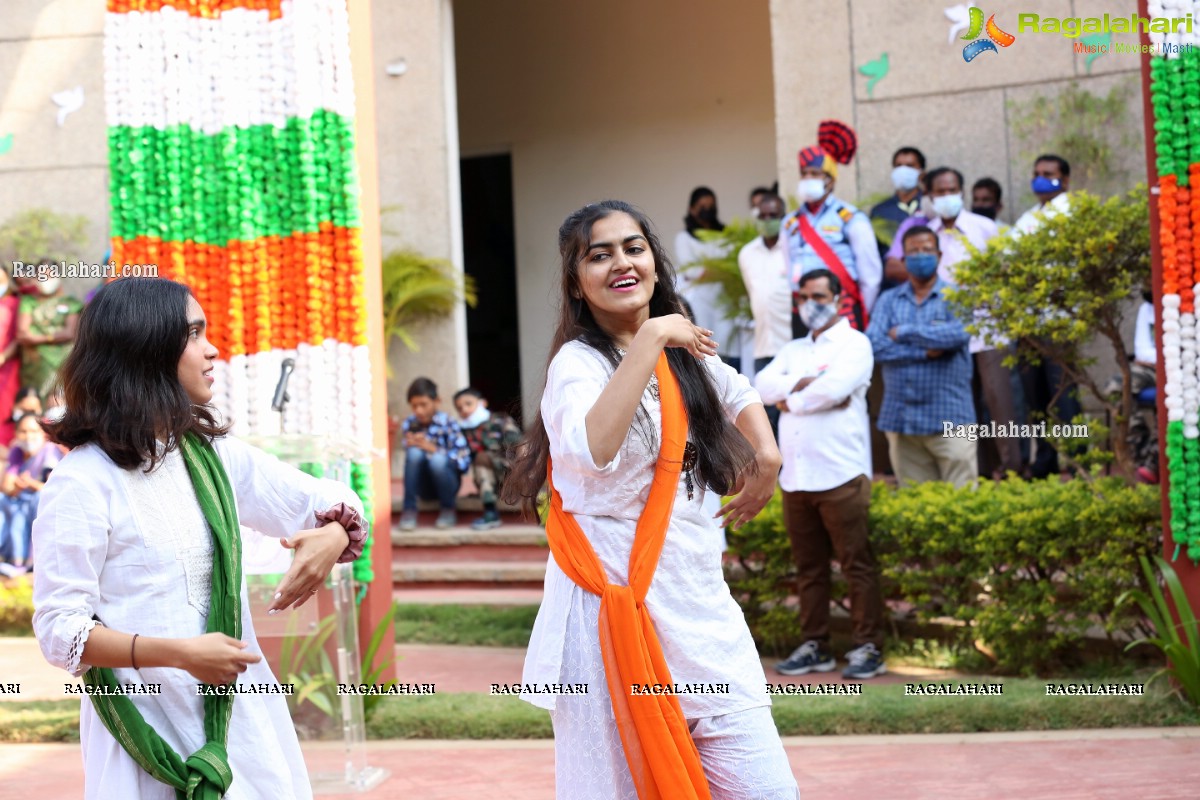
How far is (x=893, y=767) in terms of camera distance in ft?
16.9

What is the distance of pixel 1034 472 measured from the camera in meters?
8.68

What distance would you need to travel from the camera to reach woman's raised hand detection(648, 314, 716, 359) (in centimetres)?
272

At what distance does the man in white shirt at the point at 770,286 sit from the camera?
9.08m

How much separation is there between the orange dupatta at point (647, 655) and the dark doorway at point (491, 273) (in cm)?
1125

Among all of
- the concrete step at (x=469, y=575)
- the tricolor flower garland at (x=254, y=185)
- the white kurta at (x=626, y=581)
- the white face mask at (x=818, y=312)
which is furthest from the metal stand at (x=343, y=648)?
the concrete step at (x=469, y=575)

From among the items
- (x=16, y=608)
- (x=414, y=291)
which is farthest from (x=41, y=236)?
(x=16, y=608)

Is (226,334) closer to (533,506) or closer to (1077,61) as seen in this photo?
(533,506)

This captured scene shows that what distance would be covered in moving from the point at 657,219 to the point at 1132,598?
7.56m

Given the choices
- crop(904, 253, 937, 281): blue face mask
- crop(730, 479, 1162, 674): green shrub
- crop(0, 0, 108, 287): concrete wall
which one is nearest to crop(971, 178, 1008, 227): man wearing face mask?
crop(904, 253, 937, 281): blue face mask

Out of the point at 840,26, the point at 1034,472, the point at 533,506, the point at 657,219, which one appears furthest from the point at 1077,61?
the point at 533,506

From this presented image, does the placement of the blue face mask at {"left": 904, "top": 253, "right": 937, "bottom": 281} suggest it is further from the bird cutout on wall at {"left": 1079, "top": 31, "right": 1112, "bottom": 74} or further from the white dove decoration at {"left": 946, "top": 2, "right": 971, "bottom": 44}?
the white dove decoration at {"left": 946, "top": 2, "right": 971, "bottom": 44}

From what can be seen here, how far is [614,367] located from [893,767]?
283cm

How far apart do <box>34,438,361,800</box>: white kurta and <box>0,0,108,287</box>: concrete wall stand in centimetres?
1035

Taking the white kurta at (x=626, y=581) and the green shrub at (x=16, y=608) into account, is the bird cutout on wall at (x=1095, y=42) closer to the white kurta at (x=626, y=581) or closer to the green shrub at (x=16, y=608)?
the white kurta at (x=626, y=581)
